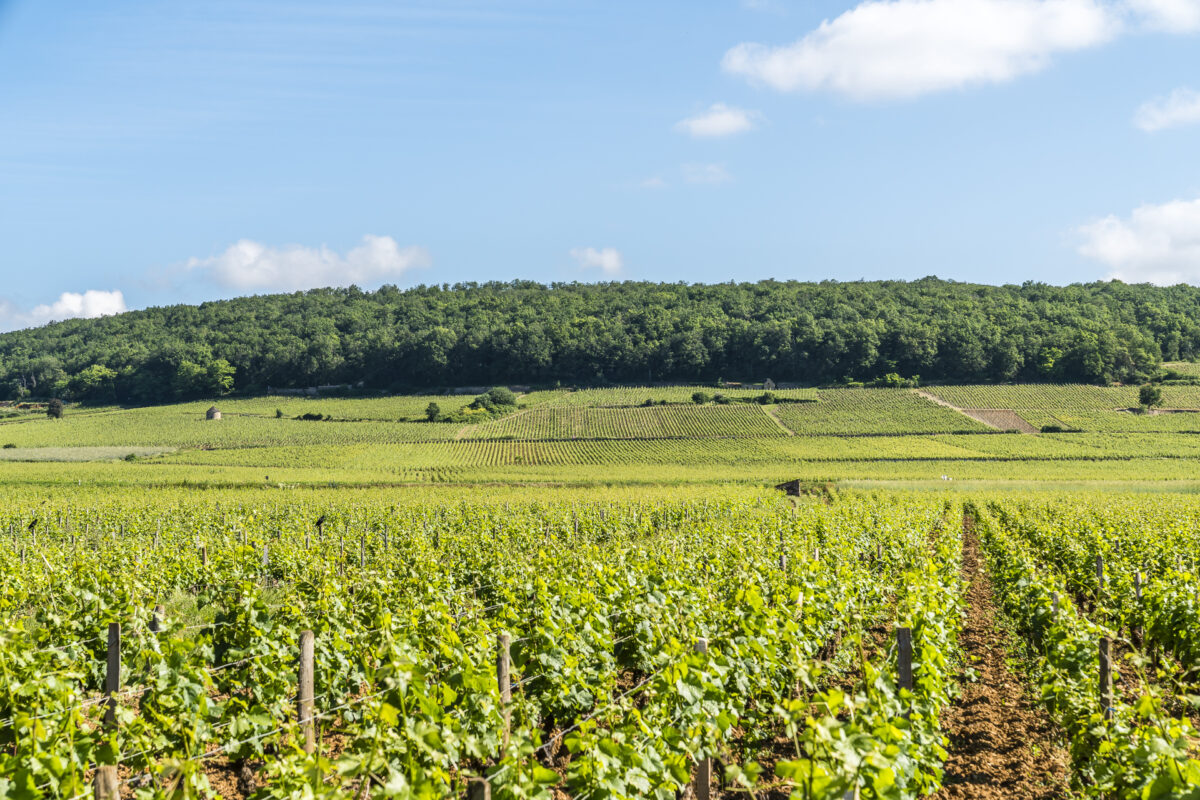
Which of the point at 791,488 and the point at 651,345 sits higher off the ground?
the point at 651,345

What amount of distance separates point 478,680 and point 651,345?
9424 centimetres

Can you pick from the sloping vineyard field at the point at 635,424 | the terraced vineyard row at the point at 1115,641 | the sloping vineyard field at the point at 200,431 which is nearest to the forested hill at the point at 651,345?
the sloping vineyard field at the point at 200,431

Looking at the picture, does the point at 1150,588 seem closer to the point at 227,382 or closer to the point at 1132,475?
the point at 1132,475

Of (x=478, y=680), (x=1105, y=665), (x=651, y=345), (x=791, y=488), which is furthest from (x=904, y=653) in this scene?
(x=651, y=345)

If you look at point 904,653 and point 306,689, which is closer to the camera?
point 306,689

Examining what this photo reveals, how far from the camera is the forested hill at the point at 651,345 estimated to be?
9206 cm

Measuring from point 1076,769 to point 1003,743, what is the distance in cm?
174

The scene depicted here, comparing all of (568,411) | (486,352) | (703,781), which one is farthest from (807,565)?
(486,352)

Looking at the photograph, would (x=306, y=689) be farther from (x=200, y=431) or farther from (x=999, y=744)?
(x=200, y=431)

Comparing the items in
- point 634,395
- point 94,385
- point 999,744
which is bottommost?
point 999,744

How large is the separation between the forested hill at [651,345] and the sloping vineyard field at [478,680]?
8444cm

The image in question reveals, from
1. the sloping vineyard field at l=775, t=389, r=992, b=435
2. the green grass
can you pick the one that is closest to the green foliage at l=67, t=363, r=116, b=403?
the green grass

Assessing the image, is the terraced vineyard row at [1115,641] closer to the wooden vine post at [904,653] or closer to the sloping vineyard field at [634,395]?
the wooden vine post at [904,653]

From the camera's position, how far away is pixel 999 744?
7738 mm
